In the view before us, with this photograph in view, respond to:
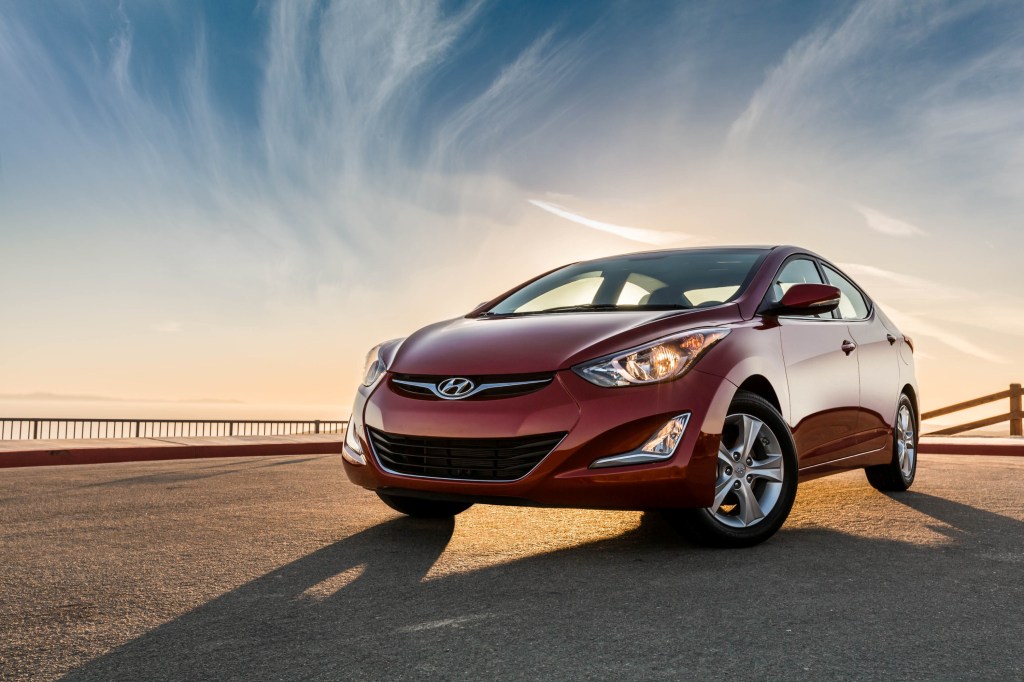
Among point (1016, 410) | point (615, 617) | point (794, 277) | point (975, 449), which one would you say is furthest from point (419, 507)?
point (1016, 410)

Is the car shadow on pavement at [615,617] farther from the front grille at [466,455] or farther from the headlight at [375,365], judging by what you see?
the headlight at [375,365]

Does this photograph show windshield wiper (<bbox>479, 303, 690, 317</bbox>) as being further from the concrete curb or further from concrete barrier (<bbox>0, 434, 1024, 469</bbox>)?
the concrete curb

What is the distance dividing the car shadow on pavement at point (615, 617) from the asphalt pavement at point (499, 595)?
0.01 m

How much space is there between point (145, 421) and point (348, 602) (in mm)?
20838

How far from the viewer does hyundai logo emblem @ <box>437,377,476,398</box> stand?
13.2ft

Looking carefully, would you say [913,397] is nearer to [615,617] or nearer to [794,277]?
[794,277]

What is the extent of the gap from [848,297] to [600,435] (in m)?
3.13

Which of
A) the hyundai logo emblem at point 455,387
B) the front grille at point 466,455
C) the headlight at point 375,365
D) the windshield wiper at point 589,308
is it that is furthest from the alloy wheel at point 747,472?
the headlight at point 375,365

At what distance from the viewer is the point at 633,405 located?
3811 millimetres

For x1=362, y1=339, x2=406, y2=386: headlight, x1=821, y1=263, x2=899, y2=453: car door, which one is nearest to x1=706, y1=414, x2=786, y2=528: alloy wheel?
x1=821, y1=263, x2=899, y2=453: car door

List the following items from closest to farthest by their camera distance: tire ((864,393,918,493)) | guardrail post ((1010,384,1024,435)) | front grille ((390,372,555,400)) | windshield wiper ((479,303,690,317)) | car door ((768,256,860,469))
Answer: front grille ((390,372,555,400))
windshield wiper ((479,303,690,317))
car door ((768,256,860,469))
tire ((864,393,918,493))
guardrail post ((1010,384,1024,435))

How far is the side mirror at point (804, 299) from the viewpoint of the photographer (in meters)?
4.65

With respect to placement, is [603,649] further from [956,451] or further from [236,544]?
[956,451]

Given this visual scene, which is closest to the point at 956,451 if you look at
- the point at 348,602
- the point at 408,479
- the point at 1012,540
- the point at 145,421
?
the point at 1012,540
